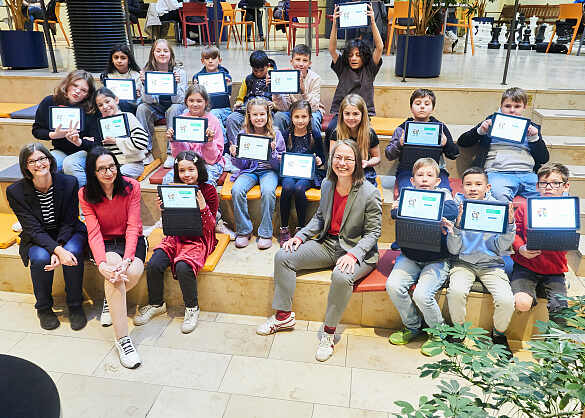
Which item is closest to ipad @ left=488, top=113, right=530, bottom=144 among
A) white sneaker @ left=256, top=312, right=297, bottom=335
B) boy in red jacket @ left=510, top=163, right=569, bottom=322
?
boy in red jacket @ left=510, top=163, right=569, bottom=322

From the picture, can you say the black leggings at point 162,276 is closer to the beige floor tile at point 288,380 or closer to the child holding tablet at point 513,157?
the beige floor tile at point 288,380

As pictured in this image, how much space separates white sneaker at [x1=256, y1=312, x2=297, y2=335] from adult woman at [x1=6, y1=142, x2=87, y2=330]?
1.13 metres

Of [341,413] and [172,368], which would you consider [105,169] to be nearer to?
[172,368]

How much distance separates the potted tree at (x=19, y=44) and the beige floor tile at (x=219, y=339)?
411 cm

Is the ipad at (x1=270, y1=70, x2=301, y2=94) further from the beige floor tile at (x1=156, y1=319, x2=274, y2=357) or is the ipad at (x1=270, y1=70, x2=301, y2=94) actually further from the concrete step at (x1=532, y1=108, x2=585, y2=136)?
the concrete step at (x1=532, y1=108, x2=585, y2=136)

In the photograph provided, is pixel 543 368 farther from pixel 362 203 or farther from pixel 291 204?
pixel 291 204

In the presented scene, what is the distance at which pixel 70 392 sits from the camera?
104 inches

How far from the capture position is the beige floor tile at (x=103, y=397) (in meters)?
2.50

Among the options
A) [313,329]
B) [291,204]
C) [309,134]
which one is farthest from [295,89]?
[313,329]

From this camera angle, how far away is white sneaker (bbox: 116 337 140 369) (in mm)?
2793

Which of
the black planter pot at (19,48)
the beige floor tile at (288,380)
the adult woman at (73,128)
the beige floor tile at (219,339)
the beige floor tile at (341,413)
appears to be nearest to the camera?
the beige floor tile at (341,413)

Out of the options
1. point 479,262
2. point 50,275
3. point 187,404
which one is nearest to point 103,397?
point 187,404

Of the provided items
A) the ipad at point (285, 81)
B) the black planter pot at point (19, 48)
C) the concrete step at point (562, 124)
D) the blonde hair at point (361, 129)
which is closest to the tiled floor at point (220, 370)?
the blonde hair at point (361, 129)

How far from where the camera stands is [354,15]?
4.01m
